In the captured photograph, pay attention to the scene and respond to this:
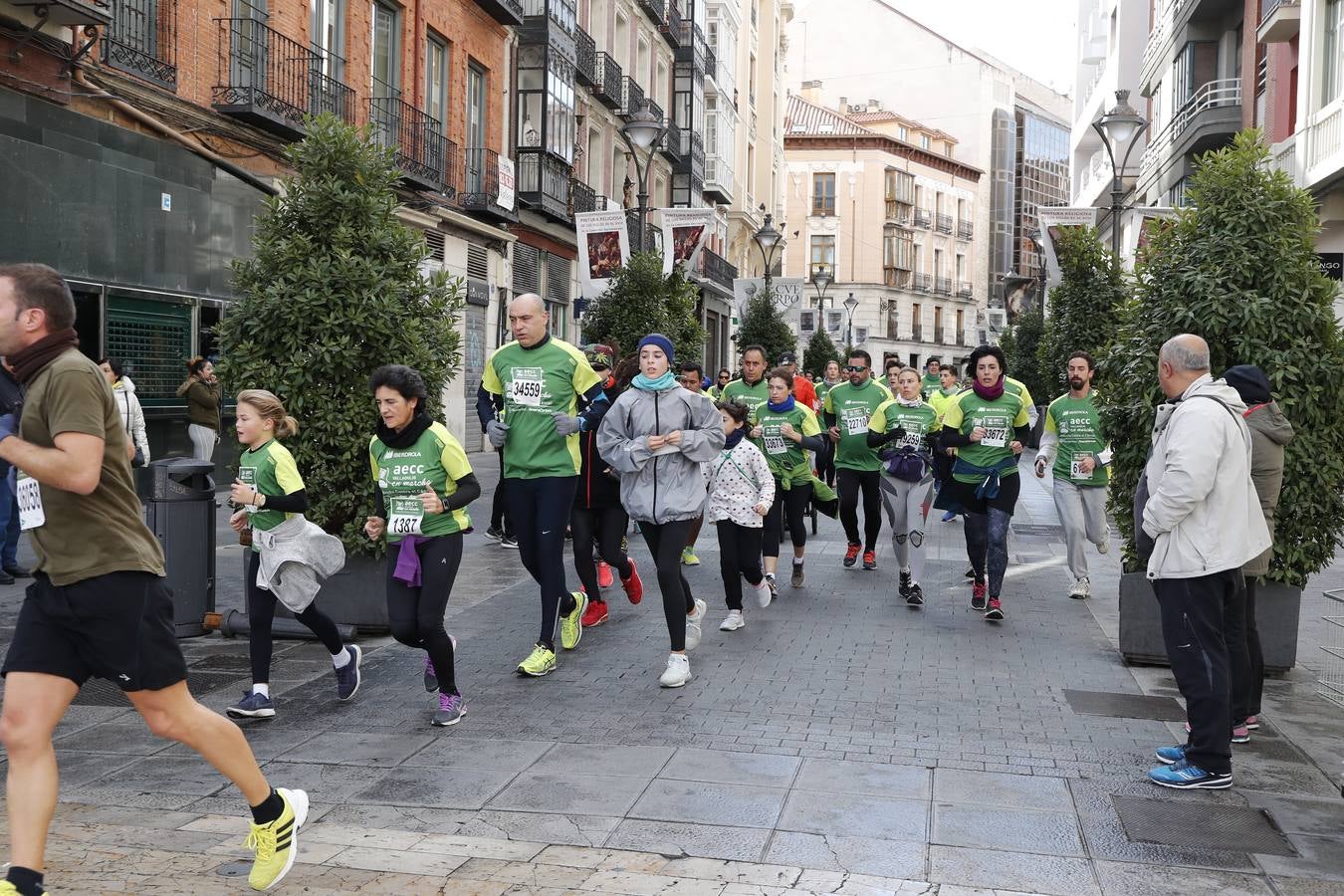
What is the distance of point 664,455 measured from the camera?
24.0 ft

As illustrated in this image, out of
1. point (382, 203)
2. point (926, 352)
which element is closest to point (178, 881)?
point (382, 203)

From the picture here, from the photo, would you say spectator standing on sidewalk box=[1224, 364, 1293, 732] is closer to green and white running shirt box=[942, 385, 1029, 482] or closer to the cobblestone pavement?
the cobblestone pavement

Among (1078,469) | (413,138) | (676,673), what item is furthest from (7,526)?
(413,138)

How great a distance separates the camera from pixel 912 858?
4418 mm

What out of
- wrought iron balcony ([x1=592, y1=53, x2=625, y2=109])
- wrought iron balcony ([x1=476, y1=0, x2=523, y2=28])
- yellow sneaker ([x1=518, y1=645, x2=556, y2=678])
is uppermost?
wrought iron balcony ([x1=592, y1=53, x2=625, y2=109])

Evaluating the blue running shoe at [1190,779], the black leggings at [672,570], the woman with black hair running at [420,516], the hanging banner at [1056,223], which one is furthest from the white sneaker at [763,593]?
the hanging banner at [1056,223]

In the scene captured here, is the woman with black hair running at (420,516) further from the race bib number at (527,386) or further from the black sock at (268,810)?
the black sock at (268,810)

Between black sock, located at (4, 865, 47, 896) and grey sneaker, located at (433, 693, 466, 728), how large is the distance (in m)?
2.61

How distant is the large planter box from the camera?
23.9 feet

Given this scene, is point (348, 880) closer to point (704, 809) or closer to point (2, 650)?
point (704, 809)

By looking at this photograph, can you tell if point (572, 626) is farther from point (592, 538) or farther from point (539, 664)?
point (592, 538)

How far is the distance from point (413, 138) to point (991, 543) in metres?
15.5

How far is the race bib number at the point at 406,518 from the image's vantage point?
6270 mm

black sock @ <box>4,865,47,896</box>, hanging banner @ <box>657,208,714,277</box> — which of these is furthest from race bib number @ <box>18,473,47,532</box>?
hanging banner @ <box>657,208,714,277</box>
